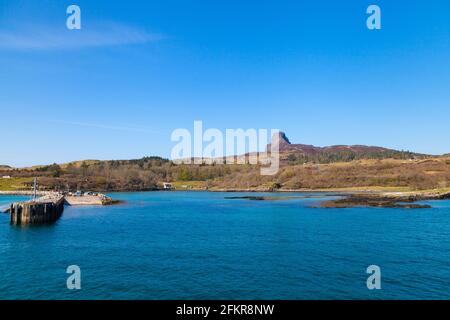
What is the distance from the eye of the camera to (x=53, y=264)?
4481 cm

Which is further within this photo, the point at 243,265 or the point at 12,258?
the point at 12,258

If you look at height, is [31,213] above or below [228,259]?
above

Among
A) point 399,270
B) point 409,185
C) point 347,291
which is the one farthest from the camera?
point 409,185

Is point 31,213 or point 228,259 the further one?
point 31,213

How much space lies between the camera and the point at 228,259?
46219 mm

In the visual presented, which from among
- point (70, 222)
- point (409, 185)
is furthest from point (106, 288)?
point (409, 185)

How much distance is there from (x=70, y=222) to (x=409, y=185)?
174405mm

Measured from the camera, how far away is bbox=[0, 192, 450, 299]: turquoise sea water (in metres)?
34.9

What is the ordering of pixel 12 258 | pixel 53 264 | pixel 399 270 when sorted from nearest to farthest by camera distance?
pixel 399 270 → pixel 53 264 → pixel 12 258

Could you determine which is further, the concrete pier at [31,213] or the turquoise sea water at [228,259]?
the concrete pier at [31,213]

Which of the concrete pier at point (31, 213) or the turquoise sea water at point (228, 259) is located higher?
the concrete pier at point (31, 213)

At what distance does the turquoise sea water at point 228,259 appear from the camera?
34.9 metres
